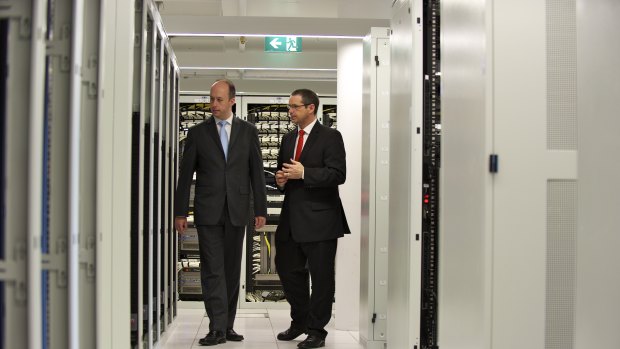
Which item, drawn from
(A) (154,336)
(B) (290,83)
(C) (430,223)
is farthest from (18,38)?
(B) (290,83)

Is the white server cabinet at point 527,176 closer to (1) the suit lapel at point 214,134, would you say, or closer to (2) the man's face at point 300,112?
(2) the man's face at point 300,112

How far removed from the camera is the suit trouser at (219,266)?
5953mm

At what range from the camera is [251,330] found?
23.0 ft

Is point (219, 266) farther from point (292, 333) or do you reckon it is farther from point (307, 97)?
point (307, 97)

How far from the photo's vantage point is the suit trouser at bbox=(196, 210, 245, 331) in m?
5.95

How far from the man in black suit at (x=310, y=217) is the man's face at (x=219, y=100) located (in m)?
0.54

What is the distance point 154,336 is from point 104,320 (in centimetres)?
187

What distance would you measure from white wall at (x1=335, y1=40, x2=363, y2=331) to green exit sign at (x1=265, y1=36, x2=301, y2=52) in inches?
42.6

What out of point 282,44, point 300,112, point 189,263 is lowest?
point 189,263

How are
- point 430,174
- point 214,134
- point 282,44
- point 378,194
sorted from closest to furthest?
point 430,174, point 378,194, point 214,134, point 282,44

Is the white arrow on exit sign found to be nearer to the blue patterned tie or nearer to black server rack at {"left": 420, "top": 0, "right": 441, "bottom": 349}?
the blue patterned tie

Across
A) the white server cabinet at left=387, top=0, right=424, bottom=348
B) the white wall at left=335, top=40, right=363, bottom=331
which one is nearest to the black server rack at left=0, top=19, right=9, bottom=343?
the white server cabinet at left=387, top=0, right=424, bottom=348

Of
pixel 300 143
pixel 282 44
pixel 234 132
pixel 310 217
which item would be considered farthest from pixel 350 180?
pixel 282 44

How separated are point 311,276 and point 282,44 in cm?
297
